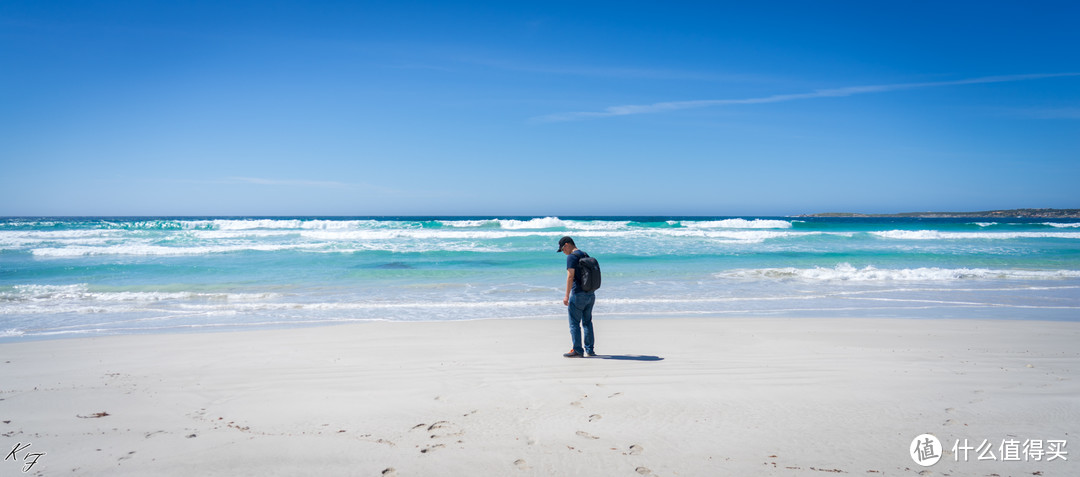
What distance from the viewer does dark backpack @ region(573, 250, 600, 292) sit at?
6.17 metres

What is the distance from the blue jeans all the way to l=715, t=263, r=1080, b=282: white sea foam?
392 inches

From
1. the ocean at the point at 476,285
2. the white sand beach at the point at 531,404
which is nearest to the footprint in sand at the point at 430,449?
the white sand beach at the point at 531,404

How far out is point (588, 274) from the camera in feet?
20.3

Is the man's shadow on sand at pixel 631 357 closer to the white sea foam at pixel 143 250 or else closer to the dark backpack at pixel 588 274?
the dark backpack at pixel 588 274

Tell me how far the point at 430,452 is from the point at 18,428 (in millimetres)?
3328

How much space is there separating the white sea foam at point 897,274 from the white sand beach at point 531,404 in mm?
7522

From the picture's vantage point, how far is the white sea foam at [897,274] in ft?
48.2

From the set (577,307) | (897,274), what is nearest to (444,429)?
(577,307)

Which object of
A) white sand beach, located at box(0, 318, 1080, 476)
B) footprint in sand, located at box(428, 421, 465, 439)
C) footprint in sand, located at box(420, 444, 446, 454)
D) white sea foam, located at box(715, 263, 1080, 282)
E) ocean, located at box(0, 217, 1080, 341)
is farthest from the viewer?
white sea foam, located at box(715, 263, 1080, 282)

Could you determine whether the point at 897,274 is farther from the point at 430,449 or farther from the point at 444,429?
the point at 430,449

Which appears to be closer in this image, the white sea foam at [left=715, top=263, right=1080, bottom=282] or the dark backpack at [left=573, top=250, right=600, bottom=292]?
the dark backpack at [left=573, top=250, right=600, bottom=292]
